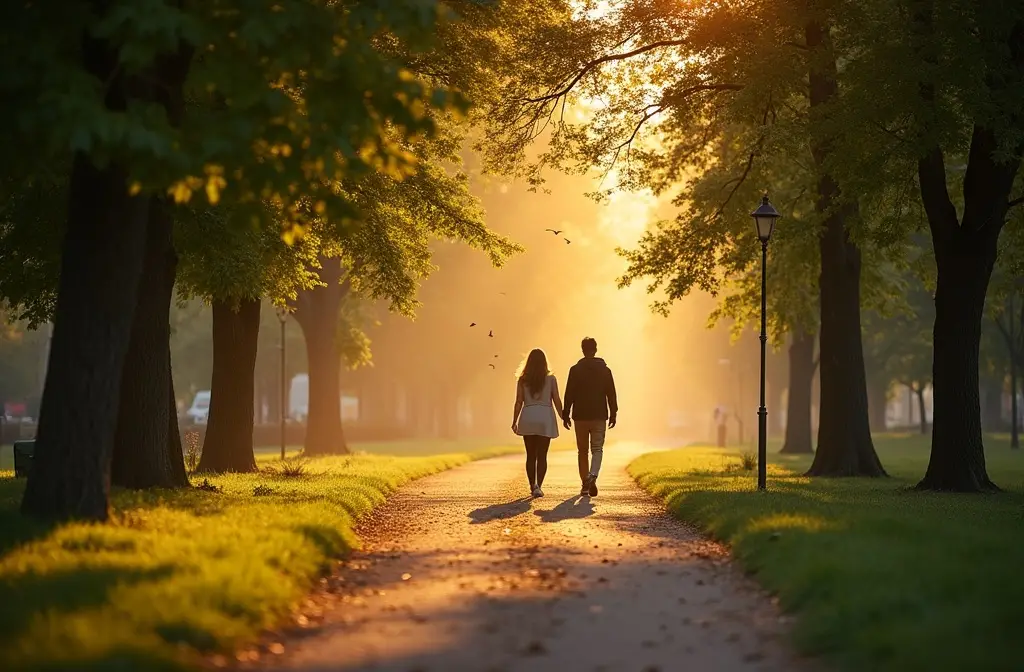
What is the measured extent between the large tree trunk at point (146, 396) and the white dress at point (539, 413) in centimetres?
503

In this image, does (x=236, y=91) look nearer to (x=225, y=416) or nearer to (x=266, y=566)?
(x=266, y=566)

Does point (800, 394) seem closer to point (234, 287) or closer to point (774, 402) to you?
point (234, 287)

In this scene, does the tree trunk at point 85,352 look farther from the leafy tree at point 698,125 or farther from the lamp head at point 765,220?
the leafy tree at point 698,125

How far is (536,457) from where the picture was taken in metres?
18.8

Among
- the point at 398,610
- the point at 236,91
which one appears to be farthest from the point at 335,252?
the point at 398,610

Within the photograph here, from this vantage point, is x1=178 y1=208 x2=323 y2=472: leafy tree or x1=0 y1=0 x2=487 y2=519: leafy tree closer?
x1=0 y1=0 x2=487 y2=519: leafy tree

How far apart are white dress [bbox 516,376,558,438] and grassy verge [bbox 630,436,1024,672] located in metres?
1.98

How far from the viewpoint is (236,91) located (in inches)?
374

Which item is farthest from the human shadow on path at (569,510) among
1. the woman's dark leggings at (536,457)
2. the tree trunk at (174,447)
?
the tree trunk at (174,447)

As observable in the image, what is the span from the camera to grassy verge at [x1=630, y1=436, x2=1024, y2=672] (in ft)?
23.0

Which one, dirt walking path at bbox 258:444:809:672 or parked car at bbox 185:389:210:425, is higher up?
parked car at bbox 185:389:210:425

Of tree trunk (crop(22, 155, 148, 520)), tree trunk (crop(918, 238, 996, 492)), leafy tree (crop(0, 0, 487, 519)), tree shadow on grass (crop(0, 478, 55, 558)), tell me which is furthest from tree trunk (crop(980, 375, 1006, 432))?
tree shadow on grass (crop(0, 478, 55, 558))

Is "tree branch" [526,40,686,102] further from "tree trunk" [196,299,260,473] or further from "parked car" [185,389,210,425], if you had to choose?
"parked car" [185,389,210,425]

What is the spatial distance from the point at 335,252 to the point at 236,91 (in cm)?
1058
